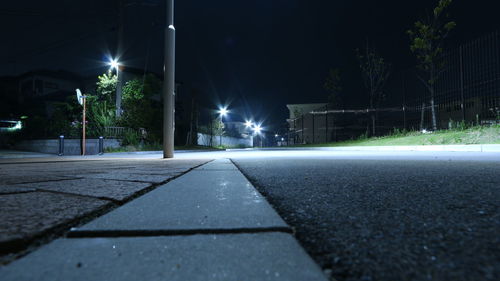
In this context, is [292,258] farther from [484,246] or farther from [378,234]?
[484,246]

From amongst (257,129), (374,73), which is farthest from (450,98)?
(257,129)

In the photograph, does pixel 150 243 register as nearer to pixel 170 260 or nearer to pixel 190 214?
pixel 170 260

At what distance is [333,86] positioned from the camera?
95.2ft

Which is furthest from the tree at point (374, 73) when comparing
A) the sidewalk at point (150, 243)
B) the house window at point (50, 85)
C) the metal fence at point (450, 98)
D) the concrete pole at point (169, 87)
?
the house window at point (50, 85)

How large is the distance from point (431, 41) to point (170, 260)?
67.8 ft

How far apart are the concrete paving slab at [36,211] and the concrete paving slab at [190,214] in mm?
125

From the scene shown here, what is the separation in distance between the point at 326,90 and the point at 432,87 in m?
13.9

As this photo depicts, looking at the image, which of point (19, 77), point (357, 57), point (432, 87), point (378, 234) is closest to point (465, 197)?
point (378, 234)

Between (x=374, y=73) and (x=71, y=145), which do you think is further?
(x=374, y=73)

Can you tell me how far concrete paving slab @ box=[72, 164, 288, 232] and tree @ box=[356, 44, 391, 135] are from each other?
2378cm

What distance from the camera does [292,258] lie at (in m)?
0.69

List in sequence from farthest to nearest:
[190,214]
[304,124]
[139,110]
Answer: [304,124]
[139,110]
[190,214]

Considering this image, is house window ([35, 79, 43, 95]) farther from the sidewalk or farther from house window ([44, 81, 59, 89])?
the sidewalk

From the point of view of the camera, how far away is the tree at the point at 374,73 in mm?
23250
